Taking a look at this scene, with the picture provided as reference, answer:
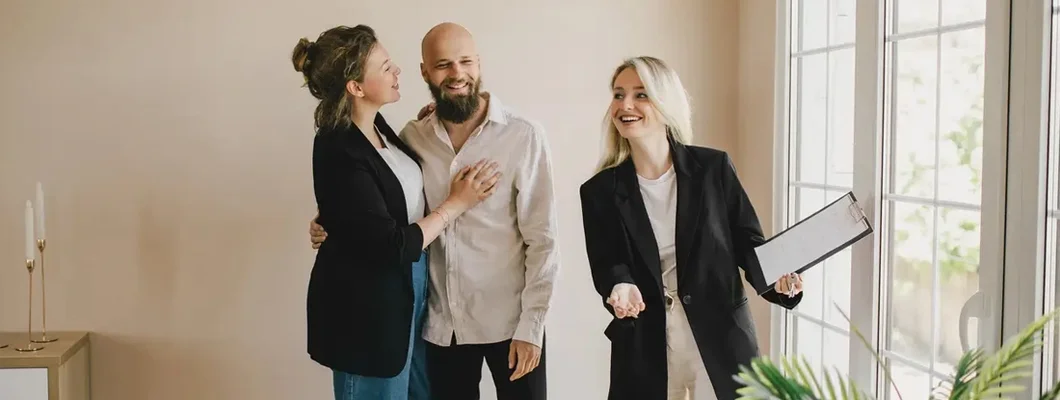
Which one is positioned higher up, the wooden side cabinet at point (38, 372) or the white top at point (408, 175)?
the white top at point (408, 175)

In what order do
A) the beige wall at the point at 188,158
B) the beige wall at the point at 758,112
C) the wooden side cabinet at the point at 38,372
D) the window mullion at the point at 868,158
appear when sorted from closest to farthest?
the window mullion at the point at 868,158
the wooden side cabinet at the point at 38,372
the beige wall at the point at 188,158
the beige wall at the point at 758,112

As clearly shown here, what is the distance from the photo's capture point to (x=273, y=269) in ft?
9.76

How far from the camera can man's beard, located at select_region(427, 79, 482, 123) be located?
234 centimetres

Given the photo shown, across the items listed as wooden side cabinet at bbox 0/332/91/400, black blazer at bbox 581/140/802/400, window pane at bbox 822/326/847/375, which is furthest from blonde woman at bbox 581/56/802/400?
wooden side cabinet at bbox 0/332/91/400

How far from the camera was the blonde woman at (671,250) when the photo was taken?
222 centimetres

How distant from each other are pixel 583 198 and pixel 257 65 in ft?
3.97

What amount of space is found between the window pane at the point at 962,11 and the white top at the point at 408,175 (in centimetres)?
135

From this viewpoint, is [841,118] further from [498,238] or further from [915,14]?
[498,238]

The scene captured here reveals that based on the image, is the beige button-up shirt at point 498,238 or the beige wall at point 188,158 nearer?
the beige button-up shirt at point 498,238

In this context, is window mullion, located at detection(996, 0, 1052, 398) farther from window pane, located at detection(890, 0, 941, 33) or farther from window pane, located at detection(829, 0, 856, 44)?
window pane, located at detection(829, 0, 856, 44)

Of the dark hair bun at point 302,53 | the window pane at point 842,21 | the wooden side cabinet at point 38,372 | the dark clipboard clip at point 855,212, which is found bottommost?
the wooden side cabinet at point 38,372

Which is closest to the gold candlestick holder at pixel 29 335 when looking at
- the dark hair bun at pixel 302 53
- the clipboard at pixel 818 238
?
the dark hair bun at pixel 302 53

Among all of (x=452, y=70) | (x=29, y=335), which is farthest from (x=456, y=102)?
(x=29, y=335)

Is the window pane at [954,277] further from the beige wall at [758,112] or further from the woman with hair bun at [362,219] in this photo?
the woman with hair bun at [362,219]
